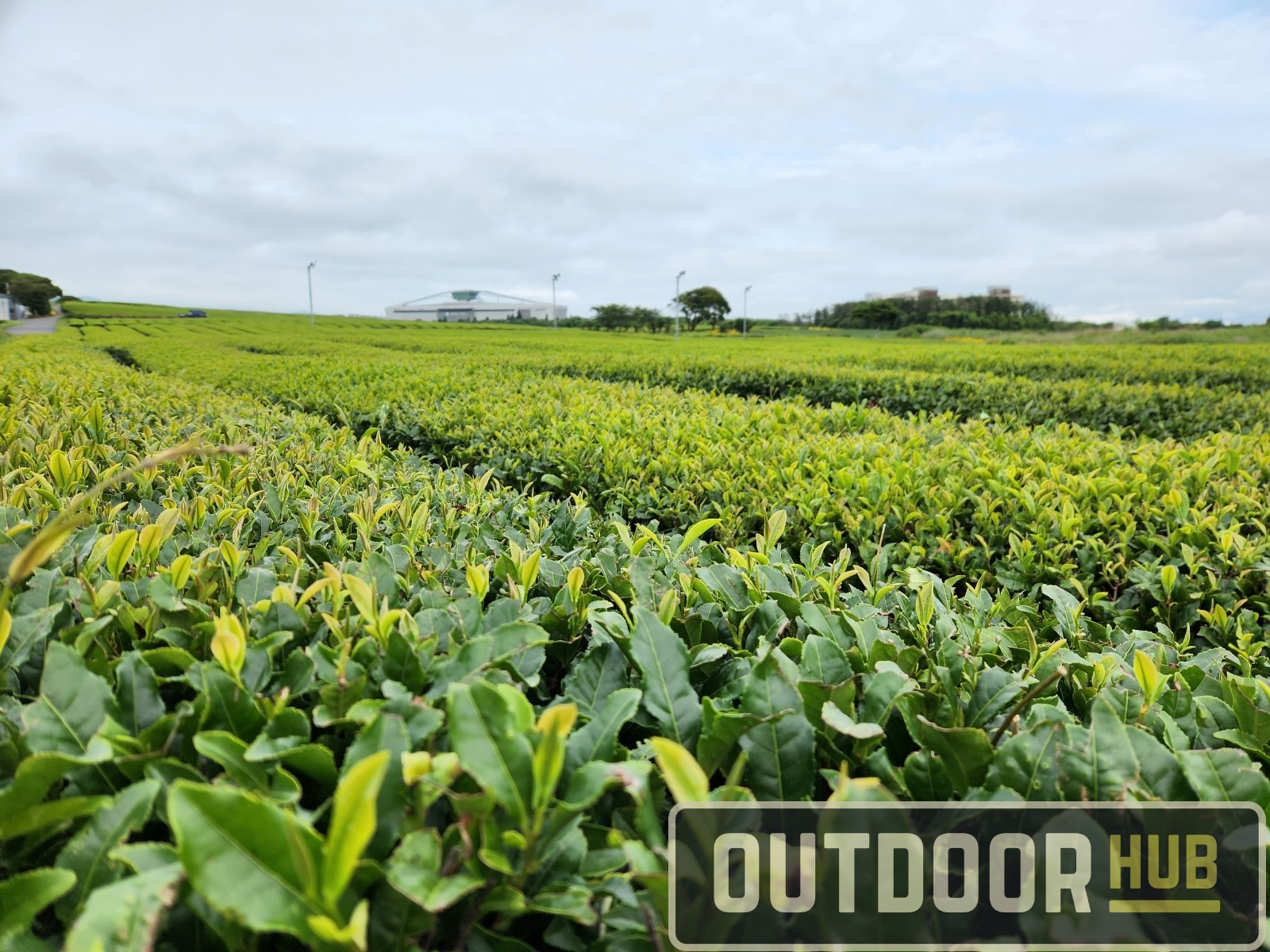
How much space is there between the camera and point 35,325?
52.6 metres

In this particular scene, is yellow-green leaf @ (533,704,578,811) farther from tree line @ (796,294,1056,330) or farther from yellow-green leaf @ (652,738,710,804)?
tree line @ (796,294,1056,330)

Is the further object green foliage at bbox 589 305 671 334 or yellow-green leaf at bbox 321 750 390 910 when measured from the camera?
green foliage at bbox 589 305 671 334

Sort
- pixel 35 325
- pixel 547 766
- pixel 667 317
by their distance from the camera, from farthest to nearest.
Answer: pixel 667 317
pixel 35 325
pixel 547 766

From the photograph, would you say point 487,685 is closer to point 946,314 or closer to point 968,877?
point 968,877

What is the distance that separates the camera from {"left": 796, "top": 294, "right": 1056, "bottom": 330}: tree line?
60.4 meters

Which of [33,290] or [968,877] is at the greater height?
[33,290]

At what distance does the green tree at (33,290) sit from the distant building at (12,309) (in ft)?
1.92

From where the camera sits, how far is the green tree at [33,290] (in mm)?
56166

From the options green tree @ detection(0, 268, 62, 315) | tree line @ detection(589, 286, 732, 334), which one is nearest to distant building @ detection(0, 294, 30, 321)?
green tree @ detection(0, 268, 62, 315)

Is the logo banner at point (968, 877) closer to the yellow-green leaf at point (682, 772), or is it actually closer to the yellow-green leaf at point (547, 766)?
the yellow-green leaf at point (682, 772)

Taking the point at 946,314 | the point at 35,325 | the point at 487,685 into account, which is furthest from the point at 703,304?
the point at 487,685

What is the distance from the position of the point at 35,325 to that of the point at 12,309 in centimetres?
1200

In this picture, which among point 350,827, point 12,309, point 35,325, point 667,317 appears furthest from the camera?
point 667,317

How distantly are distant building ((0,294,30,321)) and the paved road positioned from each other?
1.86 m
